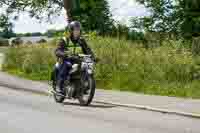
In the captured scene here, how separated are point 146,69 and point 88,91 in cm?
597

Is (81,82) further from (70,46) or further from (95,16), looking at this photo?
(95,16)

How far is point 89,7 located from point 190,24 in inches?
434

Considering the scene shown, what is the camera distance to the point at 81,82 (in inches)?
600

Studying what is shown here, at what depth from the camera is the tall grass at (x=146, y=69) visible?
60.7 ft

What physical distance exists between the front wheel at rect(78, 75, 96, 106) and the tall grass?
109 inches

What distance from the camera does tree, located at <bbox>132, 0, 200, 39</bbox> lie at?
41906 millimetres

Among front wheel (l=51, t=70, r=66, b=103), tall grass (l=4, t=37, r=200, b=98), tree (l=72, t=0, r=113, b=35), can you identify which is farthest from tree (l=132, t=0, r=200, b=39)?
front wheel (l=51, t=70, r=66, b=103)

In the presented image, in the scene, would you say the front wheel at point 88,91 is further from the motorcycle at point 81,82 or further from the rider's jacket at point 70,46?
the rider's jacket at point 70,46

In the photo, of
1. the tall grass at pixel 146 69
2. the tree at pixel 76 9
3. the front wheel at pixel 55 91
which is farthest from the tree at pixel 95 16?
the front wheel at pixel 55 91

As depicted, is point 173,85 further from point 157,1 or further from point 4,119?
point 157,1

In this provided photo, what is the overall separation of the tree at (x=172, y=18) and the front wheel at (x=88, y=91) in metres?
25.7

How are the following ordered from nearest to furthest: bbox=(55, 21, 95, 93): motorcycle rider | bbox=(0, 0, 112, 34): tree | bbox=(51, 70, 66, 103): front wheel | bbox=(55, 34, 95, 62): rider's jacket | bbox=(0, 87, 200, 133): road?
1. bbox=(0, 87, 200, 133): road
2. bbox=(55, 21, 95, 93): motorcycle rider
3. bbox=(55, 34, 95, 62): rider's jacket
4. bbox=(51, 70, 66, 103): front wheel
5. bbox=(0, 0, 112, 34): tree

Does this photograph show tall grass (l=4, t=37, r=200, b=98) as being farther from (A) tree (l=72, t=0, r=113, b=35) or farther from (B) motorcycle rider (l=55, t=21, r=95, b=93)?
(A) tree (l=72, t=0, r=113, b=35)

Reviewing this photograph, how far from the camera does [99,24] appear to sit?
4556cm
